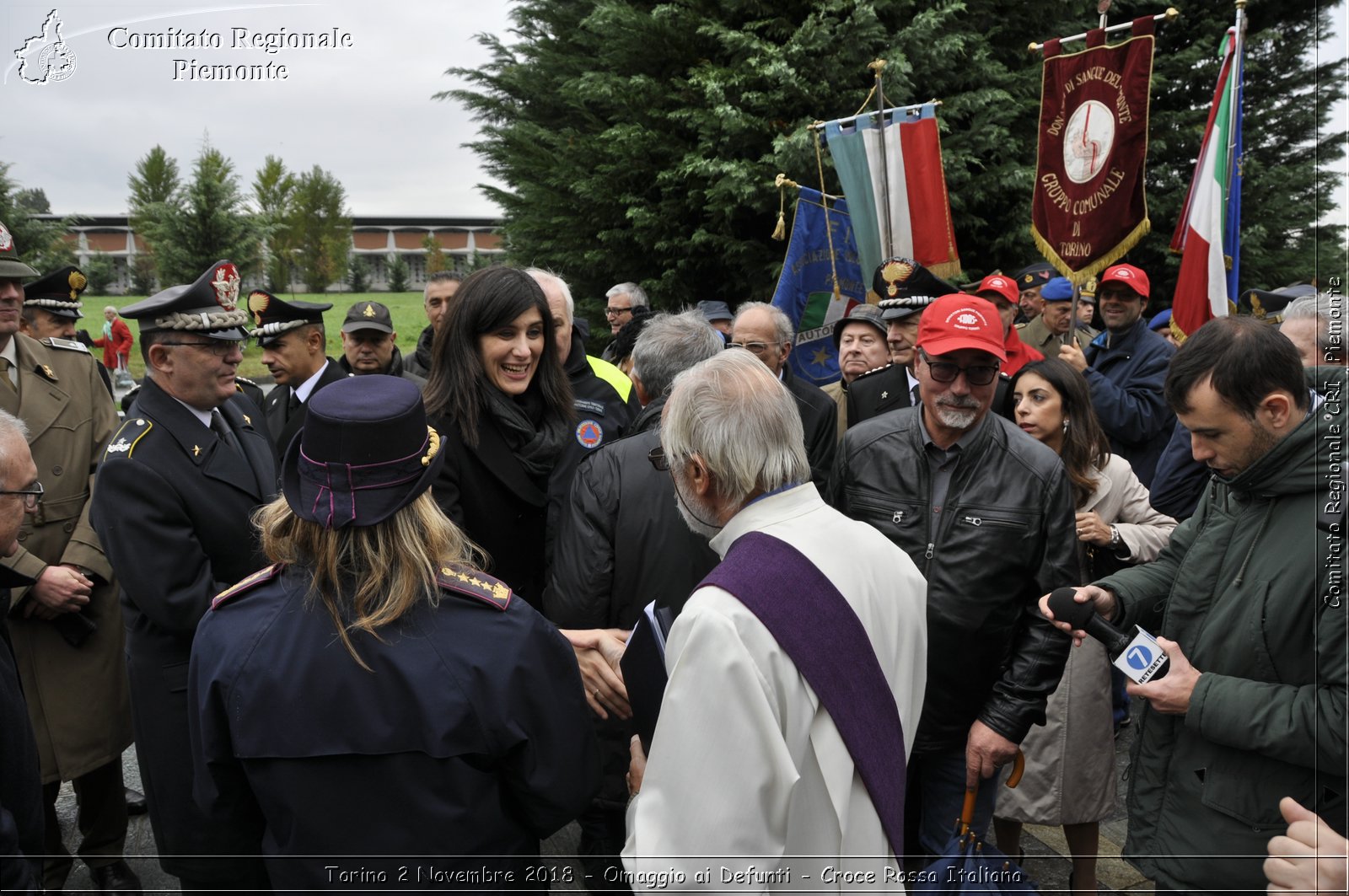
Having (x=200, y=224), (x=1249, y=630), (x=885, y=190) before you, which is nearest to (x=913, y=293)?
(x=885, y=190)

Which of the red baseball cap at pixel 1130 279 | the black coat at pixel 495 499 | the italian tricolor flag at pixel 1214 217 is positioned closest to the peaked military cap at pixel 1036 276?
the italian tricolor flag at pixel 1214 217

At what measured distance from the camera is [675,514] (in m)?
2.96

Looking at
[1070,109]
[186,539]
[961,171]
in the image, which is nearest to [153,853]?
[186,539]

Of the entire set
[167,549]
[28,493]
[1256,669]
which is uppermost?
[28,493]

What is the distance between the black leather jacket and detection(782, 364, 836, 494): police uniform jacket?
4.70 ft

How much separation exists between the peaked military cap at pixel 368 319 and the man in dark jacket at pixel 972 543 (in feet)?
14.1

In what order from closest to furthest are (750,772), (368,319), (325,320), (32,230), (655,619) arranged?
(750,772) → (655,619) → (368,319) → (32,230) → (325,320)

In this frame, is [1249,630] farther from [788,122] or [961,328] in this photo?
[788,122]

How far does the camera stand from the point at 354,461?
1.90 meters

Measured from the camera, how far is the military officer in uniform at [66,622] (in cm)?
376

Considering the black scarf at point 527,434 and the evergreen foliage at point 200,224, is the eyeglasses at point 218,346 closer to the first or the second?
the black scarf at point 527,434

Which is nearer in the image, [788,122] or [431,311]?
[431,311]

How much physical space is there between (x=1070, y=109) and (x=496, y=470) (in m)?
4.94

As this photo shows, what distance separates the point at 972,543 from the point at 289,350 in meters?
4.54
